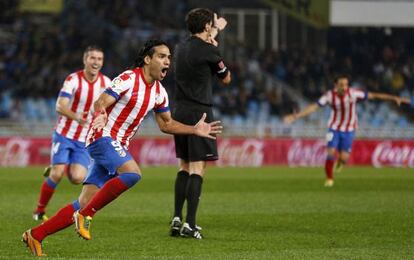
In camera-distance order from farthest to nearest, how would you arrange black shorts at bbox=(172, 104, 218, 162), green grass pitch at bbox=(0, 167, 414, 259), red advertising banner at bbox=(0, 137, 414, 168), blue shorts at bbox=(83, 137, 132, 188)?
1. red advertising banner at bbox=(0, 137, 414, 168)
2. black shorts at bbox=(172, 104, 218, 162)
3. green grass pitch at bbox=(0, 167, 414, 259)
4. blue shorts at bbox=(83, 137, 132, 188)

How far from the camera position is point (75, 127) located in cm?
1292

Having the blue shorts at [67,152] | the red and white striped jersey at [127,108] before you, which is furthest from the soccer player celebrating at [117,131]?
the blue shorts at [67,152]

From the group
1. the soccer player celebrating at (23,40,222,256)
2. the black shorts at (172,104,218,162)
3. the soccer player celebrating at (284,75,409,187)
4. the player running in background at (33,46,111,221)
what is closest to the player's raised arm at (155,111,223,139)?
the soccer player celebrating at (23,40,222,256)

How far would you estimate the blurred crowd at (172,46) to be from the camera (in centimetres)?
3109

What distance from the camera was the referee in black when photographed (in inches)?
404

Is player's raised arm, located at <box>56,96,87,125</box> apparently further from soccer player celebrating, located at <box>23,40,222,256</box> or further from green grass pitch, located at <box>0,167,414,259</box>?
soccer player celebrating, located at <box>23,40,222,256</box>

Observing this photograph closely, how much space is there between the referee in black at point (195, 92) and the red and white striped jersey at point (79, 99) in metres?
2.48

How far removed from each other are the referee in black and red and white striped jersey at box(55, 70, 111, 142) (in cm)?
248

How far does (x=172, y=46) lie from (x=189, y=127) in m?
24.0

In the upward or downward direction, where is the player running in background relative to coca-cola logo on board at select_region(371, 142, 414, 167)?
upward

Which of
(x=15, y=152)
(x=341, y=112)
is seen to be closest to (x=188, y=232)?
(x=341, y=112)

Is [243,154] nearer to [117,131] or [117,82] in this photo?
[117,131]

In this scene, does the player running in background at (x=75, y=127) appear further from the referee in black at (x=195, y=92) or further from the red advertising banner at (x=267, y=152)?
the red advertising banner at (x=267, y=152)

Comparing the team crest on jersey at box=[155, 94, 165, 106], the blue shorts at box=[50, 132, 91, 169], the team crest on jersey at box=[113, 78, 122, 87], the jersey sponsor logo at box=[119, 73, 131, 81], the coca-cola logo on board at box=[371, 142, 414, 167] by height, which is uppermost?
the jersey sponsor logo at box=[119, 73, 131, 81]
